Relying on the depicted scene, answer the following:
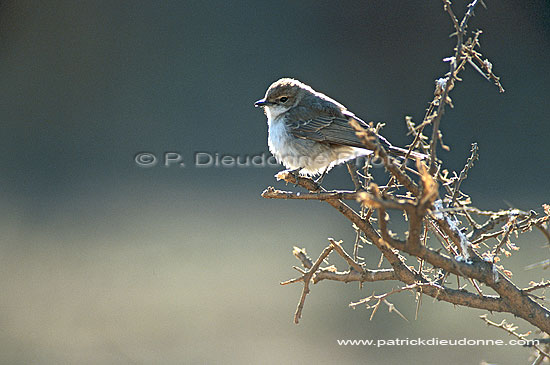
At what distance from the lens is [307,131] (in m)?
3.35

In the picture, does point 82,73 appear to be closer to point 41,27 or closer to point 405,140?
point 41,27

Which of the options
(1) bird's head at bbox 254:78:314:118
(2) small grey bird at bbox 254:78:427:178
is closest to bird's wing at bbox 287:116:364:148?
(2) small grey bird at bbox 254:78:427:178

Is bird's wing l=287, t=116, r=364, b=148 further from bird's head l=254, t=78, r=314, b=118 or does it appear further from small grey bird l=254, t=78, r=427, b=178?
bird's head l=254, t=78, r=314, b=118

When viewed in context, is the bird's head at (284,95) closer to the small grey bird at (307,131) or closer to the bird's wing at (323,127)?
the small grey bird at (307,131)

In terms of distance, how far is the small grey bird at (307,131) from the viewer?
3244 millimetres

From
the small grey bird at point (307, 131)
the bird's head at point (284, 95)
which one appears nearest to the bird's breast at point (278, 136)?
the small grey bird at point (307, 131)

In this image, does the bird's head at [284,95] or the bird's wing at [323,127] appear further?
the bird's head at [284,95]

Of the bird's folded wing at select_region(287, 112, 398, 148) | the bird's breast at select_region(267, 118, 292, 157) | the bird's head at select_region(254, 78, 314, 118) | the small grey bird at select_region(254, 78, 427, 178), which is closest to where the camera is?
the bird's folded wing at select_region(287, 112, 398, 148)

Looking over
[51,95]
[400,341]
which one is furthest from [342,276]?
[51,95]

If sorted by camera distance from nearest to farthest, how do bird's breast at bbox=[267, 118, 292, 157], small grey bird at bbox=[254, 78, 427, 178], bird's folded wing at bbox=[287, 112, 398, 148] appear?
bird's folded wing at bbox=[287, 112, 398, 148] → small grey bird at bbox=[254, 78, 427, 178] → bird's breast at bbox=[267, 118, 292, 157]

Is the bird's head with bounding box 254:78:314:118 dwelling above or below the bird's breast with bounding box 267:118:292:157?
above

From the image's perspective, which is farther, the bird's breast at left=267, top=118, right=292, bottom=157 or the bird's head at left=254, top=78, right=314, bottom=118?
the bird's head at left=254, top=78, right=314, bottom=118

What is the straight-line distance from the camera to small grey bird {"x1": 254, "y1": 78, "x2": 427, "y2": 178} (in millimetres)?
3244

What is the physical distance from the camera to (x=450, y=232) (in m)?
1.83
